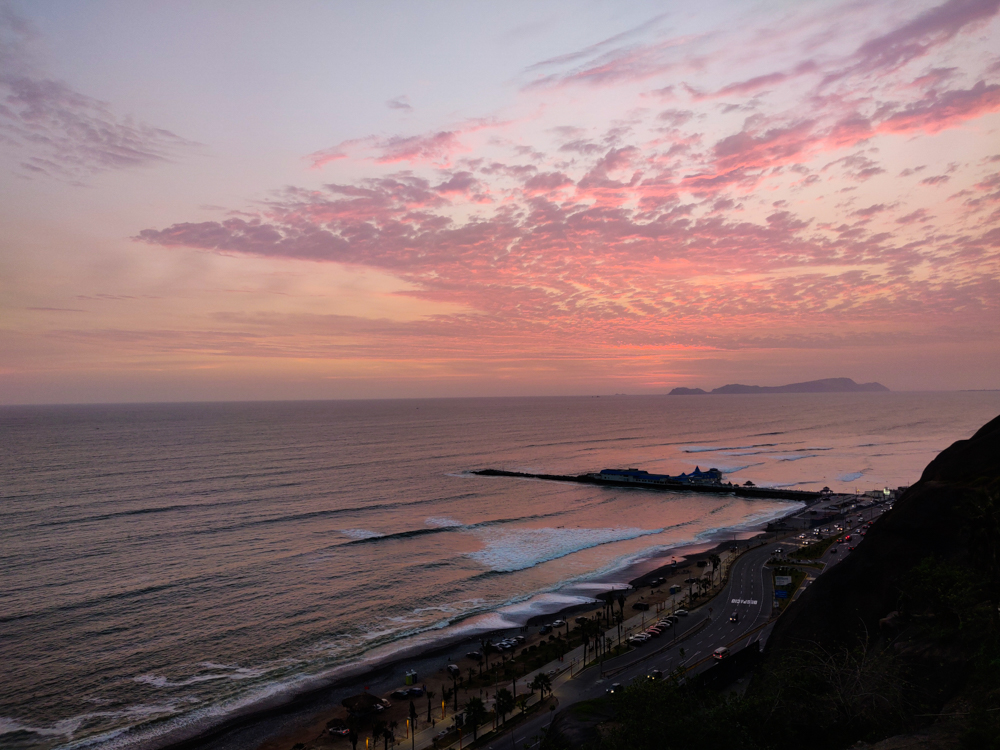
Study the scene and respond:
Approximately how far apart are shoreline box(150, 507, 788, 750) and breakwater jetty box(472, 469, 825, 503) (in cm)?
6608

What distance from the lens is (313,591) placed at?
69562 millimetres

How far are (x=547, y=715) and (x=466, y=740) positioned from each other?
624cm

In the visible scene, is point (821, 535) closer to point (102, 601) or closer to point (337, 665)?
point (337, 665)

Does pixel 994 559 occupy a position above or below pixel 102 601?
above

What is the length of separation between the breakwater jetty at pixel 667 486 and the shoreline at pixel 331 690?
2602 inches

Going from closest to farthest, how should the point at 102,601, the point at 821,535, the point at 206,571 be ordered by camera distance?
the point at 102,601, the point at 206,571, the point at 821,535

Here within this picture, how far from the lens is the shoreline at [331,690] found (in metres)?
42.4

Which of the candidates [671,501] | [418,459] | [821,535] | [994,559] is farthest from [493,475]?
[994,559]

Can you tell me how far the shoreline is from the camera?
42406mm

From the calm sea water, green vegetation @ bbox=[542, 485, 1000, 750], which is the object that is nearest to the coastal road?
green vegetation @ bbox=[542, 485, 1000, 750]

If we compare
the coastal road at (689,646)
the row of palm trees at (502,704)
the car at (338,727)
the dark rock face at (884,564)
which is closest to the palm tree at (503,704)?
the row of palm trees at (502,704)

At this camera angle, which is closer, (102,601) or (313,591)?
(102,601)

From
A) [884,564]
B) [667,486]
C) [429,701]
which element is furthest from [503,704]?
[667,486]

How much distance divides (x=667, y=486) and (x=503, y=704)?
4264 inches
